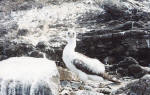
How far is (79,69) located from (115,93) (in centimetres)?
104

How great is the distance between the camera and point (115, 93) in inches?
333

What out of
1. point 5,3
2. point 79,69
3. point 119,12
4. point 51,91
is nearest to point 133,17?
point 119,12

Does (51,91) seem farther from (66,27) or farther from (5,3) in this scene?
(5,3)

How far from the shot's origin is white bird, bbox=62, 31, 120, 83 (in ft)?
26.9

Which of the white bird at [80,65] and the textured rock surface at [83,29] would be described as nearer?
the white bird at [80,65]

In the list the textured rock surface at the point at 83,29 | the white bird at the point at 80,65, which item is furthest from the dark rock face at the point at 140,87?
the textured rock surface at the point at 83,29

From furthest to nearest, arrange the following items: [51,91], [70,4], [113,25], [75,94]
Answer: [70,4]
[113,25]
[75,94]
[51,91]

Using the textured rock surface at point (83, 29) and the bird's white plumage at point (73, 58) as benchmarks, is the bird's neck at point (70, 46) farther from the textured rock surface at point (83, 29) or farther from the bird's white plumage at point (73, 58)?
the textured rock surface at point (83, 29)

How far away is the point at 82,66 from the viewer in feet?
27.2

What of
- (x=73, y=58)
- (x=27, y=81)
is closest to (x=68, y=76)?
(x=73, y=58)

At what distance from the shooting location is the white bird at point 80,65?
26.9 feet

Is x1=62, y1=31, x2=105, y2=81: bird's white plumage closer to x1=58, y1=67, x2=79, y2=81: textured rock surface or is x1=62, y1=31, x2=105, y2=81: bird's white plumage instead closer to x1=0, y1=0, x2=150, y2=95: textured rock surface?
x1=58, y1=67, x2=79, y2=81: textured rock surface

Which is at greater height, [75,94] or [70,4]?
[70,4]

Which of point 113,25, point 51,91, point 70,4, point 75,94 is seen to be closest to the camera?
point 51,91
